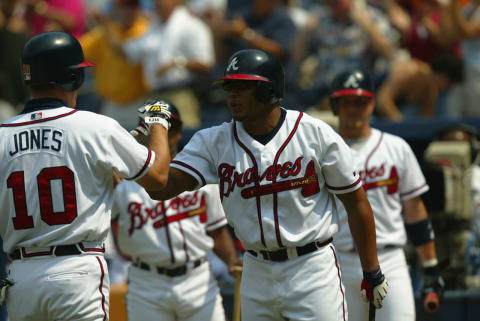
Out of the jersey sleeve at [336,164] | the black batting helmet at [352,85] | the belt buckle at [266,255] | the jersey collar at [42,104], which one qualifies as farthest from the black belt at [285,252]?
the black batting helmet at [352,85]

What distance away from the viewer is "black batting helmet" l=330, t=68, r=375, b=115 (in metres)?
5.54

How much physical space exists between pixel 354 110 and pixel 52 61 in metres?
2.41

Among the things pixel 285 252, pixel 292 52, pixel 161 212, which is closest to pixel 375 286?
pixel 285 252

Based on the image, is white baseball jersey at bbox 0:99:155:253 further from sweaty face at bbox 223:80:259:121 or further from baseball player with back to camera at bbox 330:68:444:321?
baseball player with back to camera at bbox 330:68:444:321

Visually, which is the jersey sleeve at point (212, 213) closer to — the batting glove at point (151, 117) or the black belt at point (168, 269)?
the black belt at point (168, 269)

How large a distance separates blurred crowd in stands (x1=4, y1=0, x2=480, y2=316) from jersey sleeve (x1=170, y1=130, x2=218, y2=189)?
4202 millimetres

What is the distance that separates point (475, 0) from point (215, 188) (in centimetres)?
447

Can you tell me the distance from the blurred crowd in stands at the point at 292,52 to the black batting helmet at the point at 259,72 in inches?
169

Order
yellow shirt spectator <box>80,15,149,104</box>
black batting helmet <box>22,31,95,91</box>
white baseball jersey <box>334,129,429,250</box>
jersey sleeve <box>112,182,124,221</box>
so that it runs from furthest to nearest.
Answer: yellow shirt spectator <box>80,15,149,104</box>
jersey sleeve <box>112,182,124,221</box>
white baseball jersey <box>334,129,429,250</box>
black batting helmet <box>22,31,95,91</box>

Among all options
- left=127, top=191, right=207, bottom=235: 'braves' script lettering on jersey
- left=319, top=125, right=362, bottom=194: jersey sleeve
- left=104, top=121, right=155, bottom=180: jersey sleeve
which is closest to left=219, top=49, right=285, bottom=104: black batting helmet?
left=319, top=125, right=362, bottom=194: jersey sleeve

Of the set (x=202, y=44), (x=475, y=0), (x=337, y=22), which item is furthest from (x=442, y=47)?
(x=202, y=44)

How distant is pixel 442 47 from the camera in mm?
8727

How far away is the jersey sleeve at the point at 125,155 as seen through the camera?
12.6 feet

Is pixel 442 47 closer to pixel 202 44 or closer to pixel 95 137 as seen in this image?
pixel 202 44
